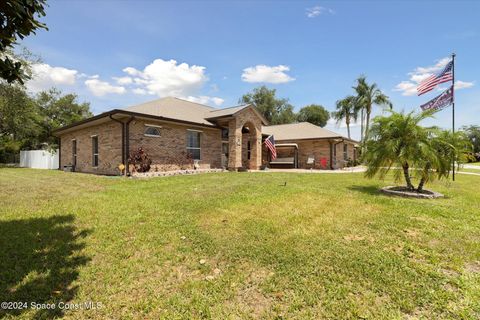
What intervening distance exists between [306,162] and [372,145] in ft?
48.8

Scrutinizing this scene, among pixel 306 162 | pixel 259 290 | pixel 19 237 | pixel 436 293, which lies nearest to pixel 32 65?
pixel 19 237

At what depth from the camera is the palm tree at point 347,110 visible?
34469 mm

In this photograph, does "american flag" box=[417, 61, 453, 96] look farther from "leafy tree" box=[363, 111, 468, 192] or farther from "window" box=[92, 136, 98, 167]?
"window" box=[92, 136, 98, 167]

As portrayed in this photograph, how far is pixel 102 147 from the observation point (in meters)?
14.8

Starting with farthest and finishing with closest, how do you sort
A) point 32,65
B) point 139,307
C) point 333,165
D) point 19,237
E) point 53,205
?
point 333,165
point 32,65
point 53,205
point 19,237
point 139,307

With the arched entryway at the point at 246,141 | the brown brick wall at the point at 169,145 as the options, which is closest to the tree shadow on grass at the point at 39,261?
the brown brick wall at the point at 169,145

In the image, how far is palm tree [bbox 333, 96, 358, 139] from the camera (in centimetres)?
3447

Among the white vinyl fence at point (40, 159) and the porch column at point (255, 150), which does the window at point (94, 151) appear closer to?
the porch column at point (255, 150)

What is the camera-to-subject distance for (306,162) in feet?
77.9

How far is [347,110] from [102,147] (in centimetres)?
3139

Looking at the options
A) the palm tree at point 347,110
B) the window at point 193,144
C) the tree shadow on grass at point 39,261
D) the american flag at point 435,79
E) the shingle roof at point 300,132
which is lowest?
the tree shadow on grass at point 39,261

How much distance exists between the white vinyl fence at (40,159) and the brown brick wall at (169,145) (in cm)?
1568

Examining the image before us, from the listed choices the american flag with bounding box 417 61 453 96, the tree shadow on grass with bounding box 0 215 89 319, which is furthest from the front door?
the tree shadow on grass with bounding box 0 215 89 319

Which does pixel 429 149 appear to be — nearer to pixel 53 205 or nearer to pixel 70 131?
pixel 53 205
